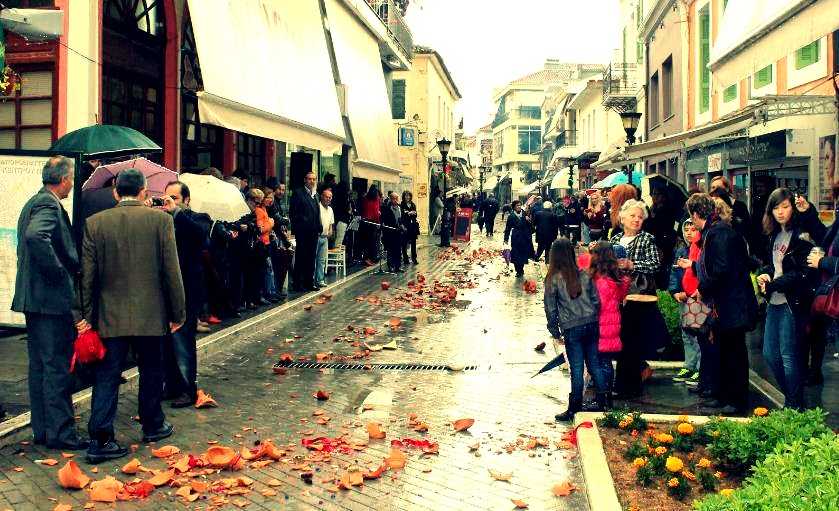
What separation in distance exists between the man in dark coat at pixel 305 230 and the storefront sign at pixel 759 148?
7.42 m

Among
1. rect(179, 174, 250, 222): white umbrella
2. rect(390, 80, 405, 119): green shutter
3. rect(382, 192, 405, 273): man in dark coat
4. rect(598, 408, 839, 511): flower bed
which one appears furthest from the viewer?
rect(390, 80, 405, 119): green shutter

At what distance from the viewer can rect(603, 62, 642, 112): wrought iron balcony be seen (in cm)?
3906

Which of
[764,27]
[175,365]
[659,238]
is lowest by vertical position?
[175,365]

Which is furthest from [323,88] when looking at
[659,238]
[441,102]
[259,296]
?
[441,102]

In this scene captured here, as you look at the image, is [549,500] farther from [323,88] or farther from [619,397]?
[323,88]

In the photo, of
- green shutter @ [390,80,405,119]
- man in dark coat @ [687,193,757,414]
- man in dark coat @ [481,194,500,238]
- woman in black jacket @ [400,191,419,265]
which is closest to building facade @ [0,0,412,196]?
woman in black jacket @ [400,191,419,265]

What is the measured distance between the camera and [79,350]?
6004mm

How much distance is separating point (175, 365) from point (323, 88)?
12.9 m

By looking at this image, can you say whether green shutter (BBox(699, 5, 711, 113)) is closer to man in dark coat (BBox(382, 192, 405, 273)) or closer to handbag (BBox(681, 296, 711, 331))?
man in dark coat (BBox(382, 192, 405, 273))

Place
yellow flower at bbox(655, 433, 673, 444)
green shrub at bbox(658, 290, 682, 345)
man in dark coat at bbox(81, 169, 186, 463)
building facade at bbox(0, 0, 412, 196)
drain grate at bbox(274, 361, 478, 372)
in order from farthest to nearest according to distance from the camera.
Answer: building facade at bbox(0, 0, 412, 196)
green shrub at bbox(658, 290, 682, 345)
drain grate at bbox(274, 361, 478, 372)
man in dark coat at bbox(81, 169, 186, 463)
yellow flower at bbox(655, 433, 673, 444)

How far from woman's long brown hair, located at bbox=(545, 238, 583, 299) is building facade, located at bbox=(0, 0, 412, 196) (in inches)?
242

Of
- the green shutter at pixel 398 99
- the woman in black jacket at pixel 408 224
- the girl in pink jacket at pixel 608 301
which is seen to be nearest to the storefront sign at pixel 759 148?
the girl in pink jacket at pixel 608 301

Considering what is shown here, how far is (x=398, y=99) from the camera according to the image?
3956 cm

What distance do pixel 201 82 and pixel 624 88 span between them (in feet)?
90.5
